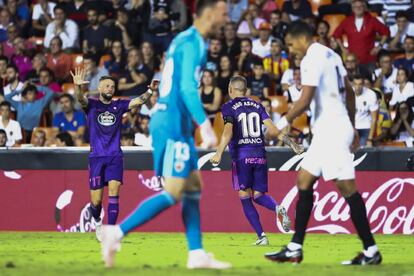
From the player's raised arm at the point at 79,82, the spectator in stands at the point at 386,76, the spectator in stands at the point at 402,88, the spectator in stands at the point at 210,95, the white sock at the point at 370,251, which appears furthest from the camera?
the spectator in stands at the point at 386,76

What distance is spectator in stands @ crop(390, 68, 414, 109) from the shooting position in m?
19.3

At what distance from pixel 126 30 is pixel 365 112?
5.98 m

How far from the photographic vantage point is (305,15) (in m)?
21.5

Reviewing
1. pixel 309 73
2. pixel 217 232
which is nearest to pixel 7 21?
pixel 217 232

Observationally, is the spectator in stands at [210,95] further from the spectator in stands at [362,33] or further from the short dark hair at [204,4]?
the short dark hair at [204,4]

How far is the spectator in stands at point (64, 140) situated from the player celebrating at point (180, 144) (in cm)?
→ 946

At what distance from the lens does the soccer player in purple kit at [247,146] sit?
1409 cm

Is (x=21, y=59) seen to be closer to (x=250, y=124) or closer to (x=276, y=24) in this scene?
(x=276, y=24)

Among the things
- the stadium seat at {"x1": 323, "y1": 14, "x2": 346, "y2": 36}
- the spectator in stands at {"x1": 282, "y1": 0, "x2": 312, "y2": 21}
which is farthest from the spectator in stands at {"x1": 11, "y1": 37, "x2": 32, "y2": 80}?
the stadium seat at {"x1": 323, "y1": 14, "x2": 346, "y2": 36}

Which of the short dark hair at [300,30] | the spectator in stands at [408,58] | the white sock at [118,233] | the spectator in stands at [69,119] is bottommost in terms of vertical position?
the spectator in stands at [69,119]

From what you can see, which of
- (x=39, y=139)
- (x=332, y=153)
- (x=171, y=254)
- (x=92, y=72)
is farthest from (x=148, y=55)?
(x=332, y=153)

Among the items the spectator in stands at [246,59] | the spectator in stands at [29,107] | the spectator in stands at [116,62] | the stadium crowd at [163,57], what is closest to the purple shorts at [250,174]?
the stadium crowd at [163,57]

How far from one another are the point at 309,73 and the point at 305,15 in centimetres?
1174

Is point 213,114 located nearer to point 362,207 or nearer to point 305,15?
point 305,15
